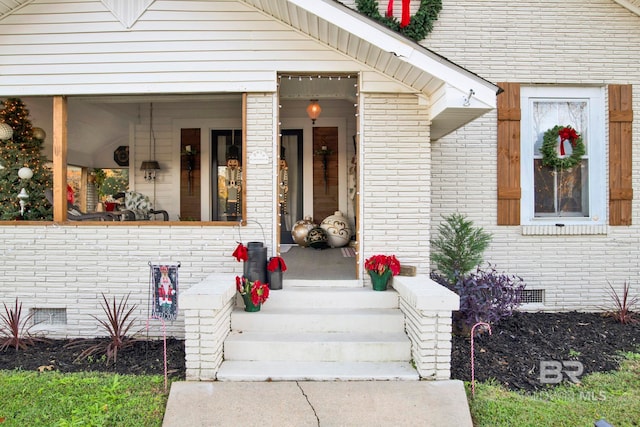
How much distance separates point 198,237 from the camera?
4.73 metres

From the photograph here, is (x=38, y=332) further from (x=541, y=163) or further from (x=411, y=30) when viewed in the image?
(x=541, y=163)

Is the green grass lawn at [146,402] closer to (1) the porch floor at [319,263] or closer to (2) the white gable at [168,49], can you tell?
(1) the porch floor at [319,263]

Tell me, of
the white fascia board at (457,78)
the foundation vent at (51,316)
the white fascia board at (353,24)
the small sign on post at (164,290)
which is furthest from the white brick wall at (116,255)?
the white fascia board at (457,78)

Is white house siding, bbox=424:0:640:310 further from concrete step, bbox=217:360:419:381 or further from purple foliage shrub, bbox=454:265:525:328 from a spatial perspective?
concrete step, bbox=217:360:419:381

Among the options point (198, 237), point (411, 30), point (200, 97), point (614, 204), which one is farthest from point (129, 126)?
point (614, 204)

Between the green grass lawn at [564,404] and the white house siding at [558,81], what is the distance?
2.25 meters

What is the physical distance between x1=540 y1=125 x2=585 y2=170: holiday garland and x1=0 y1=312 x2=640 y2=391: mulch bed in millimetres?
2240

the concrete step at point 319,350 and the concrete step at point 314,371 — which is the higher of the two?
the concrete step at point 319,350

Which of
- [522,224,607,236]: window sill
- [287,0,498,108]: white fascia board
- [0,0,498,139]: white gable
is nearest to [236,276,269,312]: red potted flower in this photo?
[0,0,498,139]: white gable

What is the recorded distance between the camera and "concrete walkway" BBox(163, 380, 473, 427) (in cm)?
296

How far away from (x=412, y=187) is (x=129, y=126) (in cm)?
605

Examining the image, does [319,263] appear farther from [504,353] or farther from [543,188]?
[543,188]

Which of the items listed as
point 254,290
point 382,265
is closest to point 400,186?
point 382,265
